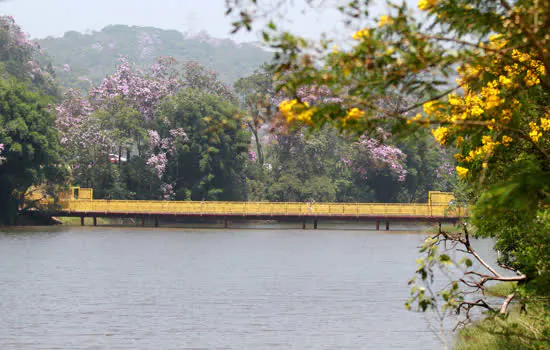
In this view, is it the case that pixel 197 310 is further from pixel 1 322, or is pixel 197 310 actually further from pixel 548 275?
pixel 548 275

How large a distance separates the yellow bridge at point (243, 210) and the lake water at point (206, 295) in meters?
8.67

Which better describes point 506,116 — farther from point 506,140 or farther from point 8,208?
point 8,208

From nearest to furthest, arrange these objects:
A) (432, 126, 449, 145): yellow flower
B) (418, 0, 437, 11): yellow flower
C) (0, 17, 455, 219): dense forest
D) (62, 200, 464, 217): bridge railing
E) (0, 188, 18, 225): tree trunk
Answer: (418, 0, 437, 11): yellow flower → (432, 126, 449, 145): yellow flower → (0, 188, 18, 225): tree trunk → (62, 200, 464, 217): bridge railing → (0, 17, 455, 219): dense forest

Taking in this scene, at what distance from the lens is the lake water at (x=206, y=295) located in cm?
1947

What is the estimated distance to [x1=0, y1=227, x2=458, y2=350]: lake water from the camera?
1947 centimetres

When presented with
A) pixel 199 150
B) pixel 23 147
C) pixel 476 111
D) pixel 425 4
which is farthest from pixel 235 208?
pixel 425 4

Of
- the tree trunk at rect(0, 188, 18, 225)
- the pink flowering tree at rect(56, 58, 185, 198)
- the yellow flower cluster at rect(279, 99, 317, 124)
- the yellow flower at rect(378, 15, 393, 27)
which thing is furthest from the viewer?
the pink flowering tree at rect(56, 58, 185, 198)

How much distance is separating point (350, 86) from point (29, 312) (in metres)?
17.6

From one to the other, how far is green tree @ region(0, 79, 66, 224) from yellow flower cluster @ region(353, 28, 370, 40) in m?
51.0

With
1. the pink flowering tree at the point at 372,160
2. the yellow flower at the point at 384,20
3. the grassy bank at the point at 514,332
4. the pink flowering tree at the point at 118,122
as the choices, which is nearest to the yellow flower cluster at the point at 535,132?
the grassy bank at the point at 514,332

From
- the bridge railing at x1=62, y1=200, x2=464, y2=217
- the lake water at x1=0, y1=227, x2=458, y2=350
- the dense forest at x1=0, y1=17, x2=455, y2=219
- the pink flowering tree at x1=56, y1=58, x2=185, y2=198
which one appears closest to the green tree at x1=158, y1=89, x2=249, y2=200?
the dense forest at x1=0, y1=17, x2=455, y2=219


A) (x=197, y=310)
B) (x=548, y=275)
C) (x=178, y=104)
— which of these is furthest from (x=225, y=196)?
(x=548, y=275)

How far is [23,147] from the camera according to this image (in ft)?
187

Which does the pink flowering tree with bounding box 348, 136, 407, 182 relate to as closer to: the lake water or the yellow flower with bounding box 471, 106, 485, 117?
the lake water
